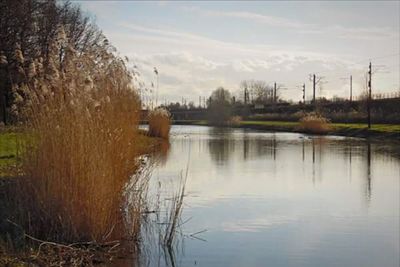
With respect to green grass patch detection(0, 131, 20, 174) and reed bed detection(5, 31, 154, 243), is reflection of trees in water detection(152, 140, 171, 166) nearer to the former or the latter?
green grass patch detection(0, 131, 20, 174)

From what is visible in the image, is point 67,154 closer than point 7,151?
Yes

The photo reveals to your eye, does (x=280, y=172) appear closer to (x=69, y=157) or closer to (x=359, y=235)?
(x=359, y=235)

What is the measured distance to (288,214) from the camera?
12.7m

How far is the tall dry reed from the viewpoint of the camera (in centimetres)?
866

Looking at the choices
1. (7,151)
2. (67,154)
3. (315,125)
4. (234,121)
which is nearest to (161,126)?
(7,151)

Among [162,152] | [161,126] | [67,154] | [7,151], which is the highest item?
[161,126]

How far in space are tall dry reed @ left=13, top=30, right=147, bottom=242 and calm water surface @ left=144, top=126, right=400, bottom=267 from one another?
1359mm

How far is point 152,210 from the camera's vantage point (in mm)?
12117

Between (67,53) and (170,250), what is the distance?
3.67m

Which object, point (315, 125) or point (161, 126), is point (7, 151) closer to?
point (161, 126)

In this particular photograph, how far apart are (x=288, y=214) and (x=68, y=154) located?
231 inches

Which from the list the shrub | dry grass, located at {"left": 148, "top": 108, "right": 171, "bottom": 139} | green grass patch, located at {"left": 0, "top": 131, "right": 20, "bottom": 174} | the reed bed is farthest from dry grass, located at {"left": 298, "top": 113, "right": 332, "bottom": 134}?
the reed bed

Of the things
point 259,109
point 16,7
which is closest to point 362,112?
point 259,109

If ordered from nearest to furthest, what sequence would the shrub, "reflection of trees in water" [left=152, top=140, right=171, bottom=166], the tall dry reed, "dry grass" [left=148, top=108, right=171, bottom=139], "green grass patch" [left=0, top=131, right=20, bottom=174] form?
the tall dry reed, "green grass patch" [left=0, top=131, right=20, bottom=174], "reflection of trees in water" [left=152, top=140, right=171, bottom=166], "dry grass" [left=148, top=108, right=171, bottom=139], the shrub
